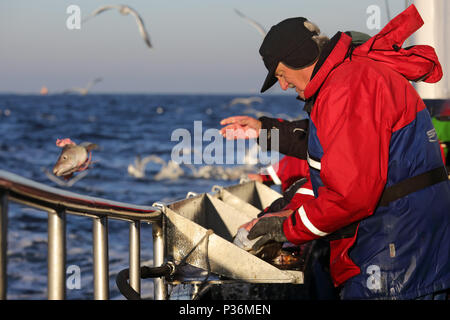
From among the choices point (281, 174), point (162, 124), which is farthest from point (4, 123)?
point (281, 174)

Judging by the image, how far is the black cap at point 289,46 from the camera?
2.67m

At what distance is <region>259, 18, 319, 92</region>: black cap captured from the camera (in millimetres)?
2674

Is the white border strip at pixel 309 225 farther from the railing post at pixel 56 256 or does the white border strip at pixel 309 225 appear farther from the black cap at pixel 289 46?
the railing post at pixel 56 256

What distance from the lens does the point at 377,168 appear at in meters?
2.36

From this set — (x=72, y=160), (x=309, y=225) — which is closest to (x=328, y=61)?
(x=309, y=225)

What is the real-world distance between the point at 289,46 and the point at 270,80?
0.22 m

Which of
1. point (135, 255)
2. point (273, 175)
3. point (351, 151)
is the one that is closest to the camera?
point (351, 151)

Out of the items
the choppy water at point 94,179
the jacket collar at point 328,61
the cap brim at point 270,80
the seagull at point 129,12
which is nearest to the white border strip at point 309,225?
the jacket collar at point 328,61

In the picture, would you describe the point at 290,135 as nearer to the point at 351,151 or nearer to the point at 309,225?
the point at 309,225

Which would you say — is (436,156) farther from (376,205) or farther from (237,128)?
(237,128)

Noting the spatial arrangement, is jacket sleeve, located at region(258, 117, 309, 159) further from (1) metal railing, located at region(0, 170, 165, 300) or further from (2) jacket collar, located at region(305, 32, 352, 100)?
(2) jacket collar, located at region(305, 32, 352, 100)
